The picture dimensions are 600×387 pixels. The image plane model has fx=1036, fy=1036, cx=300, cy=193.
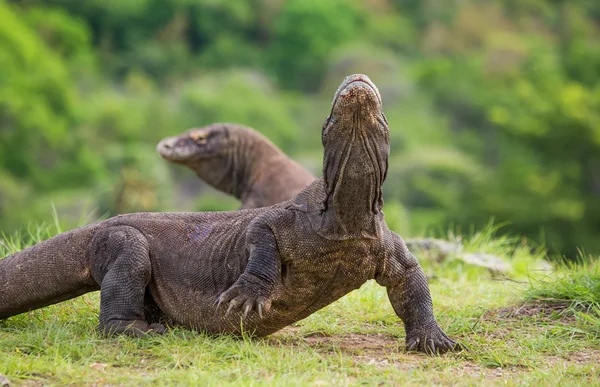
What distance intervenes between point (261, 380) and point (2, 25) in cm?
6037

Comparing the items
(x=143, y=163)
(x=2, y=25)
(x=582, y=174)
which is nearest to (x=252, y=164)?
(x=143, y=163)

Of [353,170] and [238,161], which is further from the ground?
[353,170]

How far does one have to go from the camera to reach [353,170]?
5.44 metres

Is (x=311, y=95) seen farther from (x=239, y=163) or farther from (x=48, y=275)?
(x=48, y=275)

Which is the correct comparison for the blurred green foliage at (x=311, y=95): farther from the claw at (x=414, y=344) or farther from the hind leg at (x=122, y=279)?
the claw at (x=414, y=344)

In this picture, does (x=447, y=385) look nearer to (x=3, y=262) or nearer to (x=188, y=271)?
(x=188, y=271)

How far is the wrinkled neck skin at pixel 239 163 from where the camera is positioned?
1070cm

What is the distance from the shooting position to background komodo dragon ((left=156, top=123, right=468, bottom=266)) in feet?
33.5

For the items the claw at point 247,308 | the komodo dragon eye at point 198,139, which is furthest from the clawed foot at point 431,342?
the komodo dragon eye at point 198,139

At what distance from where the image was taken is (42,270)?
6293 mm

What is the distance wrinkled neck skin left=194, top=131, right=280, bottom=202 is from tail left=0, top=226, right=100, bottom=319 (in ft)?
14.3

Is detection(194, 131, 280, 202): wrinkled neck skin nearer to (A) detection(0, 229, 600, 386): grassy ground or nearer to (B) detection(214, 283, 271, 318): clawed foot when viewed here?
(A) detection(0, 229, 600, 386): grassy ground

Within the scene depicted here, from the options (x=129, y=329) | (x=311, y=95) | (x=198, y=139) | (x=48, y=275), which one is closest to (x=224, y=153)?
(x=198, y=139)

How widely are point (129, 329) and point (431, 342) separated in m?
1.74
